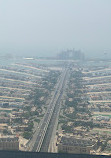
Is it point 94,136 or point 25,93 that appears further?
point 25,93

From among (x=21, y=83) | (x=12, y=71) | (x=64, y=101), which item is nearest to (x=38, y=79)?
(x=21, y=83)

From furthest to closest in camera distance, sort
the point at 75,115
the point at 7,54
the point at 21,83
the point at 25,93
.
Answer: the point at 7,54 < the point at 21,83 < the point at 25,93 < the point at 75,115

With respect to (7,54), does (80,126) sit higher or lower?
lower

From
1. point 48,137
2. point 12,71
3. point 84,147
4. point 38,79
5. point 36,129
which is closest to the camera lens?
point 84,147

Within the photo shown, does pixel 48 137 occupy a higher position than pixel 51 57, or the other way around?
pixel 51 57

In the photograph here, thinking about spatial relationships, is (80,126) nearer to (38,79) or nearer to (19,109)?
(19,109)

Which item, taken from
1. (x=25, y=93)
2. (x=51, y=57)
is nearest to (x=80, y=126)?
(x=25, y=93)

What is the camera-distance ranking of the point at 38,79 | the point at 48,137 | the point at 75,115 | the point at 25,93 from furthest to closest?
the point at 38,79 → the point at 25,93 → the point at 75,115 → the point at 48,137

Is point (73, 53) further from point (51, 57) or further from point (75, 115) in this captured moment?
point (75, 115)

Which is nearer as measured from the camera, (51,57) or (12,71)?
(12,71)
